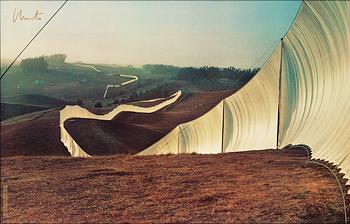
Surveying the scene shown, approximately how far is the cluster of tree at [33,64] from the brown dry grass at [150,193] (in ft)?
2.42

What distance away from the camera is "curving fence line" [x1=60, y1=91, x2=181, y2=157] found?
4625 mm

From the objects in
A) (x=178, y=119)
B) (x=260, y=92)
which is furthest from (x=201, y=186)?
(x=260, y=92)

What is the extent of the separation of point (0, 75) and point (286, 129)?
2.39 meters

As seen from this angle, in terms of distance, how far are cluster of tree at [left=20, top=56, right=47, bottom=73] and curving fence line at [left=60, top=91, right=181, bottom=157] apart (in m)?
0.38

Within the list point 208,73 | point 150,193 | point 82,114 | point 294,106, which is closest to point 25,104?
point 82,114

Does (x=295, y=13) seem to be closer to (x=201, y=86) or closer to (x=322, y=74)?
(x=322, y=74)

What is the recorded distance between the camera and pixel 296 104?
195 inches

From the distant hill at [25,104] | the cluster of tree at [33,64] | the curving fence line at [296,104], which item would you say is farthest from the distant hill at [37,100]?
the curving fence line at [296,104]

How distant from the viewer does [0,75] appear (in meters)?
4.58

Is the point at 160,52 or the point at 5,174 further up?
the point at 160,52

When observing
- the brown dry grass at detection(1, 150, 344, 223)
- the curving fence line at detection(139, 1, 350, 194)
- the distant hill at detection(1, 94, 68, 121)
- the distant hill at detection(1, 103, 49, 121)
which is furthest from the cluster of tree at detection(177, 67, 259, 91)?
the distant hill at detection(1, 103, 49, 121)

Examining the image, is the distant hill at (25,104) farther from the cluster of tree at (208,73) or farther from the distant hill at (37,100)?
the cluster of tree at (208,73)
